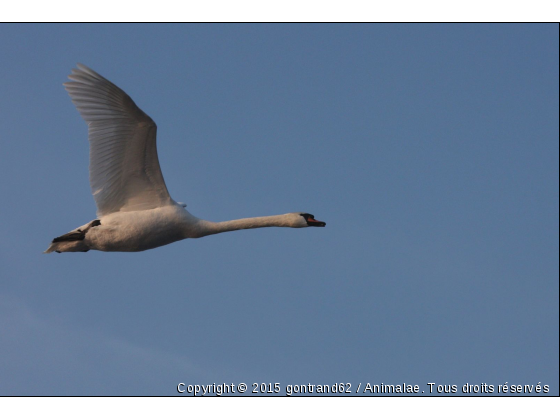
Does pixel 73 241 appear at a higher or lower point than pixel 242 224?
lower

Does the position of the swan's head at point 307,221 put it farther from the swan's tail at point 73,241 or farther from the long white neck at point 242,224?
the swan's tail at point 73,241

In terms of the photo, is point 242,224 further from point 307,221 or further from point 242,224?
point 307,221

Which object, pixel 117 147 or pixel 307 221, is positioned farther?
pixel 307 221

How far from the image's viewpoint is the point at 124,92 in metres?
18.1

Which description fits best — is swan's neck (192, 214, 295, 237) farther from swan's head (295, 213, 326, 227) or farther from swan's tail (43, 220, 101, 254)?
swan's tail (43, 220, 101, 254)

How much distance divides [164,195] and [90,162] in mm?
1724

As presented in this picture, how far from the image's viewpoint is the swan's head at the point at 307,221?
20.2 m

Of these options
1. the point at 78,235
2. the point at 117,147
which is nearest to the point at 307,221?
the point at 117,147

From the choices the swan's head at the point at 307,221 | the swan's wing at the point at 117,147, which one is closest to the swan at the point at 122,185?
the swan's wing at the point at 117,147

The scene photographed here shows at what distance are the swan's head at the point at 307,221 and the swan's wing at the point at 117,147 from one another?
3.04 metres

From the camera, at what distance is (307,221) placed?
20.2m
